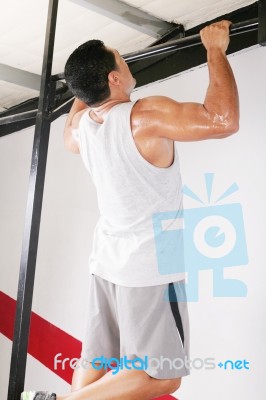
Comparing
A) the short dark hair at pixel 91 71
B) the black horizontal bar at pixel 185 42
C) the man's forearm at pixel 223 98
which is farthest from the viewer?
the short dark hair at pixel 91 71

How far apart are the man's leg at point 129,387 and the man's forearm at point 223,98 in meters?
1.16

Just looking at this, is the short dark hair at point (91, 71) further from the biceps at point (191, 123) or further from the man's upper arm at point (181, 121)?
the biceps at point (191, 123)

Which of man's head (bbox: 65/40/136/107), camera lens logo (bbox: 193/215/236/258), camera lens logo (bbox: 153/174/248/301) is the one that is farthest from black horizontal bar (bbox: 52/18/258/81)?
camera lens logo (bbox: 193/215/236/258)

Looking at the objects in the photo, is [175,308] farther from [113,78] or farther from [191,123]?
[113,78]

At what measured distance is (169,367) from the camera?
2113mm

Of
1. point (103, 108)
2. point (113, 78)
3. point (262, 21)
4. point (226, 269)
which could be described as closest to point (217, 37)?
point (262, 21)

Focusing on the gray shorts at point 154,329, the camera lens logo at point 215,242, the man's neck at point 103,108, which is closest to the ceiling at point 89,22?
the man's neck at point 103,108

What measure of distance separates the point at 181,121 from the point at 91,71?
0.55 metres

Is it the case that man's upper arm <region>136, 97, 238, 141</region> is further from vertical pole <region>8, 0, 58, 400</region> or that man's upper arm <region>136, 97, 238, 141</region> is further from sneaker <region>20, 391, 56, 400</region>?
sneaker <region>20, 391, 56, 400</region>

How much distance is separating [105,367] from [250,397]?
2.91 feet

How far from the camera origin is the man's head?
226 cm

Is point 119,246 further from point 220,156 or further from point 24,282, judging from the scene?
point 220,156

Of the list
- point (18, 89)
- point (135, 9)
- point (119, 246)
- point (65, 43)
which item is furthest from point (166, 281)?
point (18, 89)

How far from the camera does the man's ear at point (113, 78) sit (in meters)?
2.27
